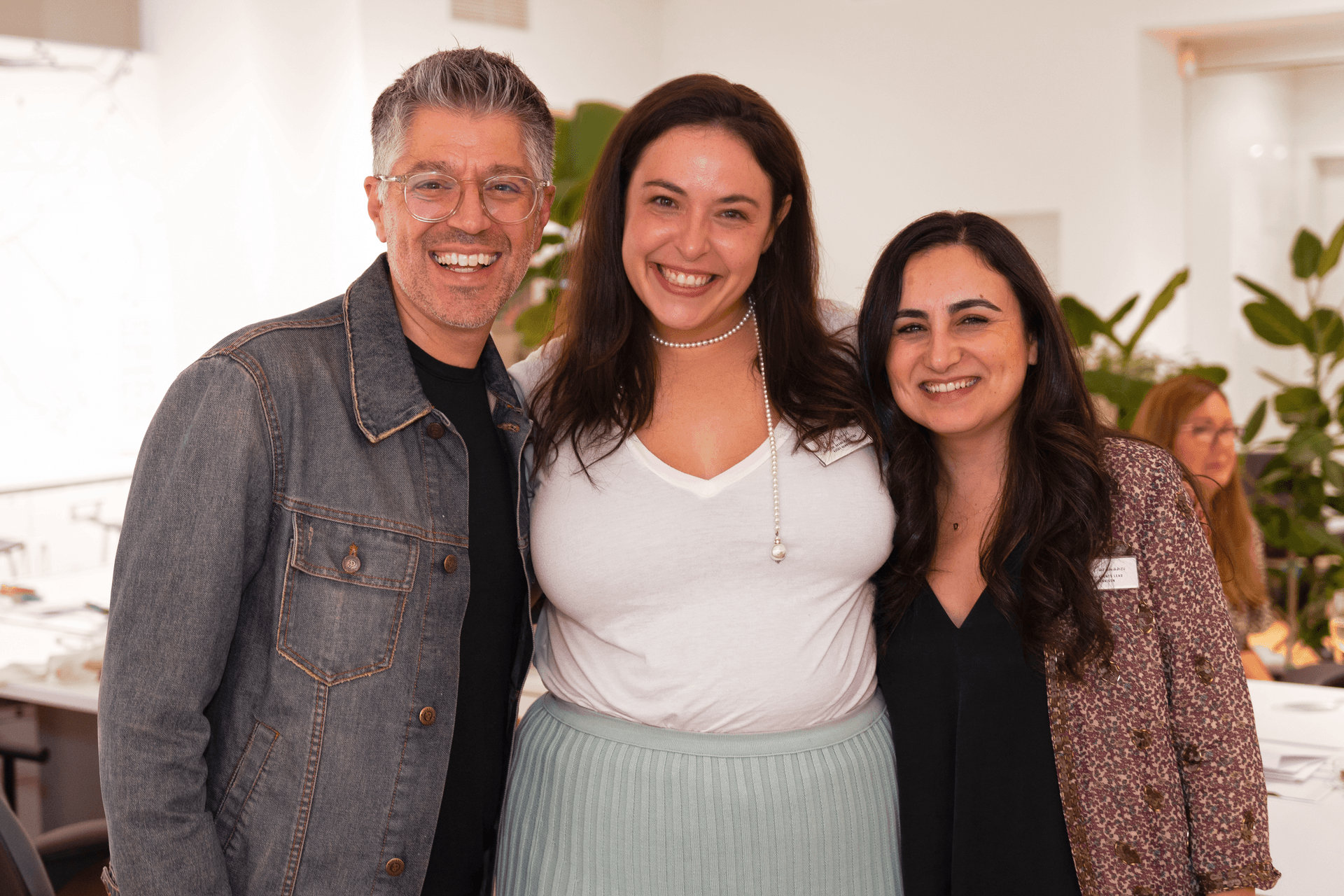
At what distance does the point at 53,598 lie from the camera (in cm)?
428

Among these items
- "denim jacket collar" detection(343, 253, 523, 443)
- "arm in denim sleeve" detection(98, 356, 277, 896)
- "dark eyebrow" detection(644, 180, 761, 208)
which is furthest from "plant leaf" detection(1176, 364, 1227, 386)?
"arm in denim sleeve" detection(98, 356, 277, 896)

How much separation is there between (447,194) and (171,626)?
2.24ft

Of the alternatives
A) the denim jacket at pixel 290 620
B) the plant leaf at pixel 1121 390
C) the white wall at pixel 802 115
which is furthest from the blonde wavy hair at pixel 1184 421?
the white wall at pixel 802 115

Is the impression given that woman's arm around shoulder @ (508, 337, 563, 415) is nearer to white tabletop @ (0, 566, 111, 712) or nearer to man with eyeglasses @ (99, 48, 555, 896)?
man with eyeglasses @ (99, 48, 555, 896)

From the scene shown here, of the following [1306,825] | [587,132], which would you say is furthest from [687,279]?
[587,132]

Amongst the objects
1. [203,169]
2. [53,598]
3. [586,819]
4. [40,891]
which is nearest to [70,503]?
[53,598]

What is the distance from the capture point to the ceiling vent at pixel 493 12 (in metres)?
6.96

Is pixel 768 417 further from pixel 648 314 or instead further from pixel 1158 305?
pixel 1158 305

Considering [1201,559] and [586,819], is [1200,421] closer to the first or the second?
[1201,559]

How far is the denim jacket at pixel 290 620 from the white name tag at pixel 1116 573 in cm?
96

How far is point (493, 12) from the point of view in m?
7.23

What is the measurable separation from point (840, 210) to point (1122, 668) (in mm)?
6665

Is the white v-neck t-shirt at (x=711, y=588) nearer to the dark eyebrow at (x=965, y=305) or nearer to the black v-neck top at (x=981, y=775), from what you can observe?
the black v-neck top at (x=981, y=775)

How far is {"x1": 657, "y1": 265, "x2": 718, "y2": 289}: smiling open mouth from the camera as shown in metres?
1.78
